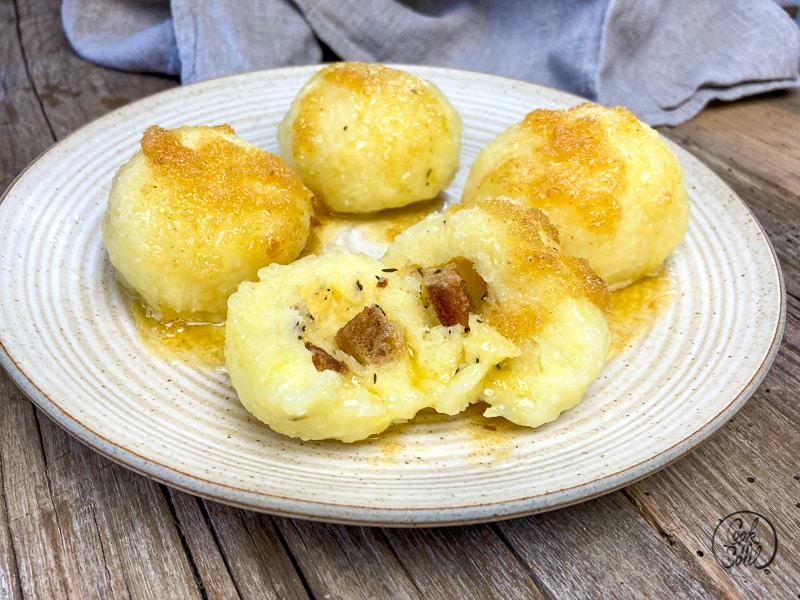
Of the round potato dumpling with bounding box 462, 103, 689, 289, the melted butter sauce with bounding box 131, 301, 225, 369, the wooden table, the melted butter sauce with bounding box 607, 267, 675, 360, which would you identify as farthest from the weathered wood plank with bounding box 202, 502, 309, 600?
the round potato dumpling with bounding box 462, 103, 689, 289

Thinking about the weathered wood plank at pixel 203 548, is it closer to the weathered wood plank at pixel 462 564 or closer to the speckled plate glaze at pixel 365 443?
the speckled plate glaze at pixel 365 443

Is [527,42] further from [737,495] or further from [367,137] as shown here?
[737,495]

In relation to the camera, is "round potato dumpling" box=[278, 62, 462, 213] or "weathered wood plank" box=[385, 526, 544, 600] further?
"round potato dumpling" box=[278, 62, 462, 213]

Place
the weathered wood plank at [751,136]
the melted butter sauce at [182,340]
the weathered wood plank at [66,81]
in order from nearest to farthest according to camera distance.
Answer: the melted butter sauce at [182,340]
the weathered wood plank at [751,136]
the weathered wood plank at [66,81]

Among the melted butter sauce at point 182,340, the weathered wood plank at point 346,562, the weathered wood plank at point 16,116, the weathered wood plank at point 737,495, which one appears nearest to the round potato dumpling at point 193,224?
the melted butter sauce at point 182,340

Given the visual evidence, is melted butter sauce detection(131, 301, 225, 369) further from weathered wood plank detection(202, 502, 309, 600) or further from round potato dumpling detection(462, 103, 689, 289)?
round potato dumpling detection(462, 103, 689, 289)

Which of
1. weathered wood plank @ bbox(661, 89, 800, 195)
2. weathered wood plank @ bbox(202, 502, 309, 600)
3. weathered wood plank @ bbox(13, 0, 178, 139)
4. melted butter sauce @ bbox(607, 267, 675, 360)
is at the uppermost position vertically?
melted butter sauce @ bbox(607, 267, 675, 360)
